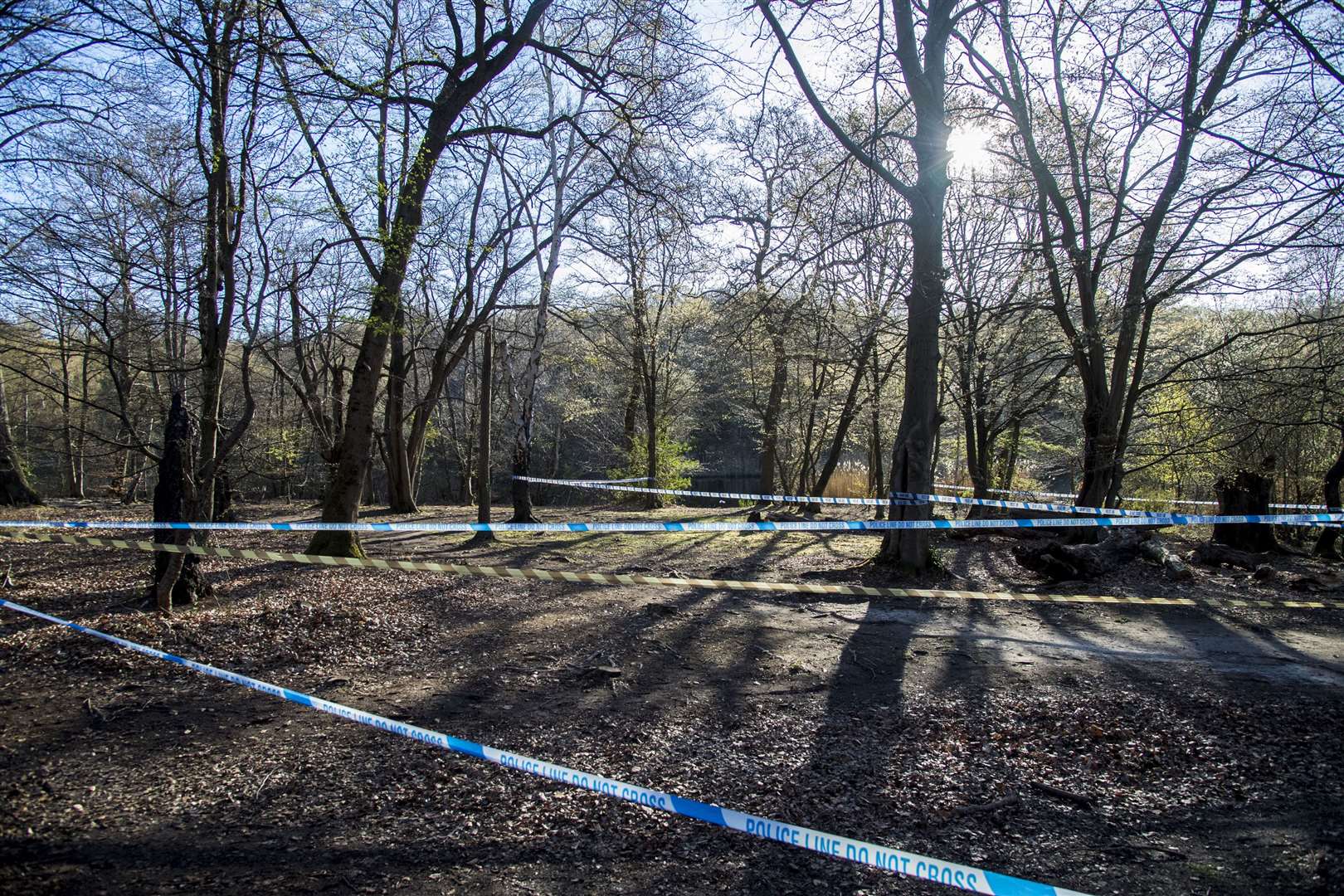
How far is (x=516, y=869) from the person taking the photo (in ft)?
8.93

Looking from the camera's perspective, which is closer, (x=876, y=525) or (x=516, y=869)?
(x=516, y=869)

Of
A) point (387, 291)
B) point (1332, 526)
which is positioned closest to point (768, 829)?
point (387, 291)

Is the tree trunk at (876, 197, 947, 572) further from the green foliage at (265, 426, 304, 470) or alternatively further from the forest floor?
the green foliage at (265, 426, 304, 470)

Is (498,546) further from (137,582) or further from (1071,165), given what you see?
(1071,165)

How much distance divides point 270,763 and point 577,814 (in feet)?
5.46

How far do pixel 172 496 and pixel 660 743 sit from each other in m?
4.93

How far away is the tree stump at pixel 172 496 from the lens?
19.6 ft

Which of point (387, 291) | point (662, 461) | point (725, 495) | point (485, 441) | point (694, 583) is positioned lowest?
point (694, 583)

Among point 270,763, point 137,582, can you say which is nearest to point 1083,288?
point 270,763

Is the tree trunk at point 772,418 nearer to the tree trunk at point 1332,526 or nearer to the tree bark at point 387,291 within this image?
the tree bark at point 387,291

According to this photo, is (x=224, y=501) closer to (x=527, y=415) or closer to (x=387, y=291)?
(x=527, y=415)

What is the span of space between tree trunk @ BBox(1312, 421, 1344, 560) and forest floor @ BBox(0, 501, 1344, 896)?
20.6 ft

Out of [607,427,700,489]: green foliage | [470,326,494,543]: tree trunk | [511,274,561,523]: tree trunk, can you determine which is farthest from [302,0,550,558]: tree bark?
[607,427,700,489]: green foliage

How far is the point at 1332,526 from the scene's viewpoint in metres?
11.0
